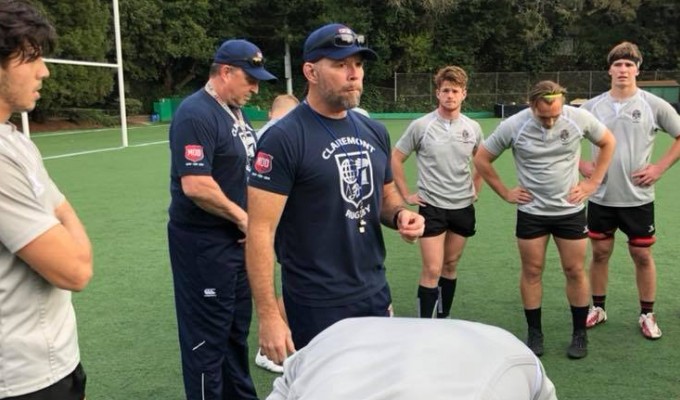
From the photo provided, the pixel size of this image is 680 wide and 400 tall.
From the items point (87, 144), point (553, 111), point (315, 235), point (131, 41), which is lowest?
point (87, 144)

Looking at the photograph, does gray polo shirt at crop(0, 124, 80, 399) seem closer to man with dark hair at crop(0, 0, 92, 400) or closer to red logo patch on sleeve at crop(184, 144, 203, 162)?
man with dark hair at crop(0, 0, 92, 400)

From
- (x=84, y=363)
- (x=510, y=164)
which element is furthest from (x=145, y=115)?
(x=84, y=363)

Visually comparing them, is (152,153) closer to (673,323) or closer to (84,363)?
(84,363)

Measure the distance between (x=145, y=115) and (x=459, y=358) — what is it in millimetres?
41370

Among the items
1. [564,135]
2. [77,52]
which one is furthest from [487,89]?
[564,135]

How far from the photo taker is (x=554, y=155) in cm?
453

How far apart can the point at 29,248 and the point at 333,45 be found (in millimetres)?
1494

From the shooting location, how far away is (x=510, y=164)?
48.9 feet

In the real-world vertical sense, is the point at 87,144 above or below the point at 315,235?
below

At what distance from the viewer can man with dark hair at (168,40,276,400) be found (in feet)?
11.4

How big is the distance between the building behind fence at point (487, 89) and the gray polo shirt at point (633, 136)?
120 feet

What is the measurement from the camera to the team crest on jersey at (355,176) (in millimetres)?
2820

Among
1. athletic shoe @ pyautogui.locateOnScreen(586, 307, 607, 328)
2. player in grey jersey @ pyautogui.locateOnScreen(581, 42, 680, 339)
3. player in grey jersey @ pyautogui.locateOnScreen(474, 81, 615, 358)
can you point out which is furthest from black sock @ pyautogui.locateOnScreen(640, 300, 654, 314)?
player in grey jersey @ pyautogui.locateOnScreen(474, 81, 615, 358)

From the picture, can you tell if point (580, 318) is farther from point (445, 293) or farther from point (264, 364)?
point (264, 364)
